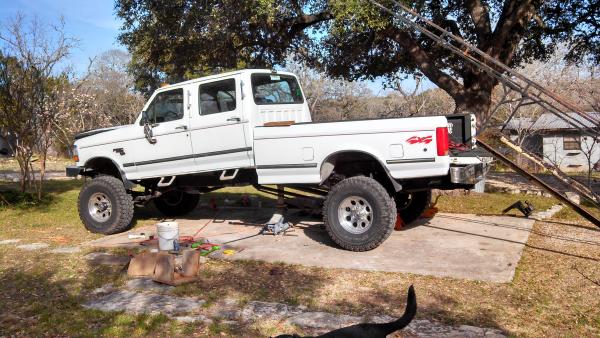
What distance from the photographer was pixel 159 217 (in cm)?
959

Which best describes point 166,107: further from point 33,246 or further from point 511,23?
point 511,23

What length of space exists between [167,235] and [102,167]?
2806 mm

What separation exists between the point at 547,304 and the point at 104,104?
34.9m

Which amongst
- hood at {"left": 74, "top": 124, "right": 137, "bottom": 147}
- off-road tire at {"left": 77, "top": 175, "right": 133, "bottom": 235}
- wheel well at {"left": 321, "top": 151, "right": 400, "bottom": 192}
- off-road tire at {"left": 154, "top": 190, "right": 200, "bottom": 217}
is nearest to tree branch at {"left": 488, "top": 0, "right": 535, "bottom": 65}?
wheel well at {"left": 321, "top": 151, "right": 400, "bottom": 192}

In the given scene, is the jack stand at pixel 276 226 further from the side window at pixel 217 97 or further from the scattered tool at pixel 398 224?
the side window at pixel 217 97

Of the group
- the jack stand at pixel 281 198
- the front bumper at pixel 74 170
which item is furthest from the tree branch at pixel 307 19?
the front bumper at pixel 74 170

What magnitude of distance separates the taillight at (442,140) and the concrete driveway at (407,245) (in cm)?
124

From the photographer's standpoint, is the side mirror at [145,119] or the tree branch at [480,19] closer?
the side mirror at [145,119]

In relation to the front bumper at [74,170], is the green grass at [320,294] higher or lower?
lower

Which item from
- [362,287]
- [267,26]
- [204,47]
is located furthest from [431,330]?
[204,47]

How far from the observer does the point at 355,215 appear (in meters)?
6.36

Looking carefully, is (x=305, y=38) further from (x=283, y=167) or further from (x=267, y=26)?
(x=283, y=167)

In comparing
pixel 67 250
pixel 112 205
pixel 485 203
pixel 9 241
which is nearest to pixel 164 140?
pixel 112 205

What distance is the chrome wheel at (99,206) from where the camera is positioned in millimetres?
8102
